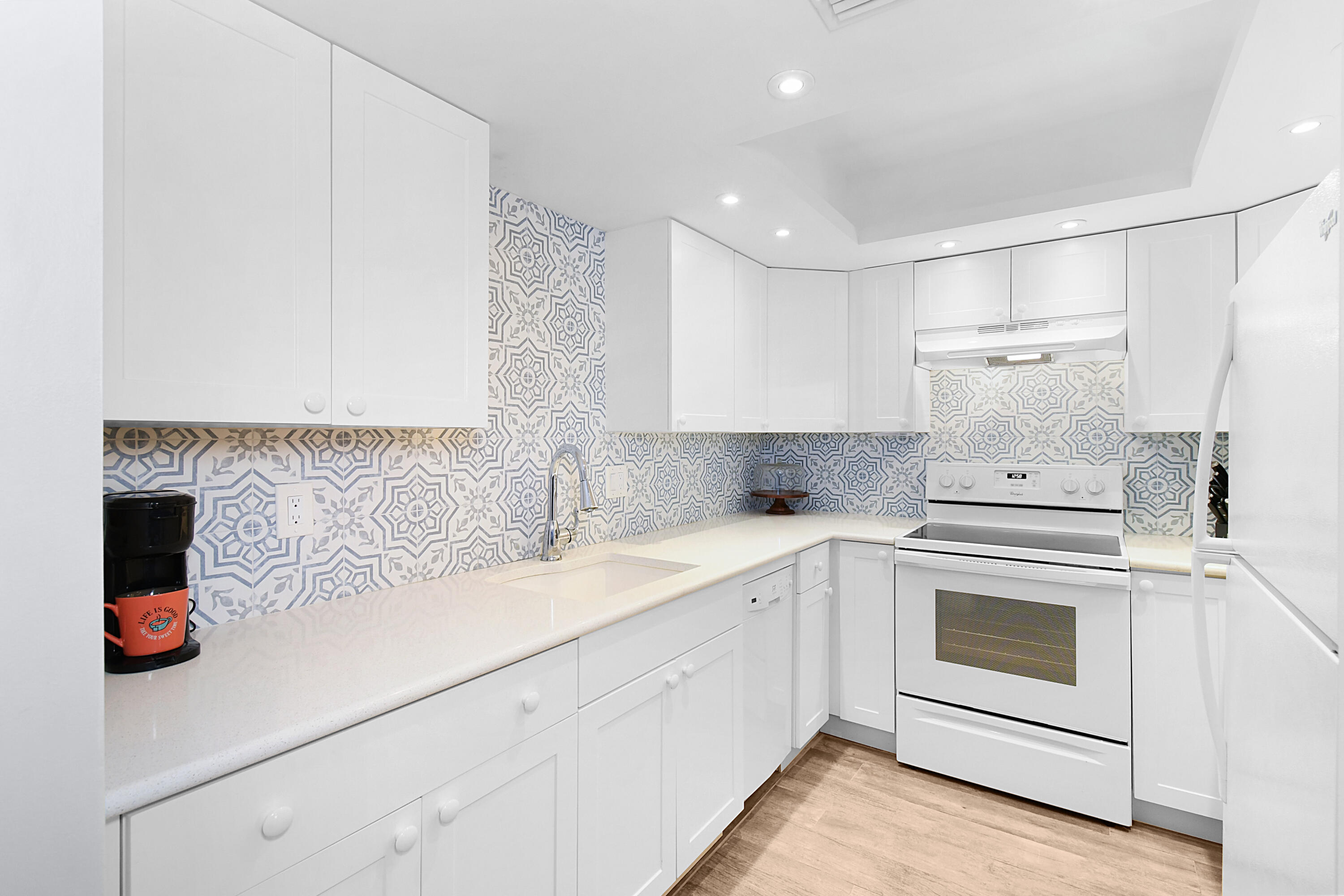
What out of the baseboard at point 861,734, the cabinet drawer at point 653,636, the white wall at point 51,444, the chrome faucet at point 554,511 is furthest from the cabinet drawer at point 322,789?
the baseboard at point 861,734

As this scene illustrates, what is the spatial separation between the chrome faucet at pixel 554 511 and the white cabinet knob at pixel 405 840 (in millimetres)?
1082

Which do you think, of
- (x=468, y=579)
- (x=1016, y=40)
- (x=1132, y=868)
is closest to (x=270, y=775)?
(x=468, y=579)

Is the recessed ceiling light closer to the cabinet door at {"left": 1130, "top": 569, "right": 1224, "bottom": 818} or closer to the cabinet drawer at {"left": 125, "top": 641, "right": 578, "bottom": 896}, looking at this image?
the cabinet drawer at {"left": 125, "top": 641, "right": 578, "bottom": 896}

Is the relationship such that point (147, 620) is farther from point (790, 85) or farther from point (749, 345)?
point (749, 345)

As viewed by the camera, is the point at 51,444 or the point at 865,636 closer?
the point at 51,444

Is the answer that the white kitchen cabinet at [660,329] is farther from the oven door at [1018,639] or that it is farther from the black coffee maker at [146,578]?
the black coffee maker at [146,578]

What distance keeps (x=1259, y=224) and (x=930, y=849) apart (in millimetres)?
2438

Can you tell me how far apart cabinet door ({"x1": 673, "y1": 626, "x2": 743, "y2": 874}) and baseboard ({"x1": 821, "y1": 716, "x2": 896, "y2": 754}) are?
34.8 inches

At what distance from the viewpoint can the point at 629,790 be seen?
1544mm

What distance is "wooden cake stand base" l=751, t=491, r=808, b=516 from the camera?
3.41 meters

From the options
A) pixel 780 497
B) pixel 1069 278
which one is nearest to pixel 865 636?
pixel 780 497

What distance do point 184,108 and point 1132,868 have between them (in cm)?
312

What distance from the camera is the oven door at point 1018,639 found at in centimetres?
216

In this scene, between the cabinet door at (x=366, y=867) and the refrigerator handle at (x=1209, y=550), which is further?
the refrigerator handle at (x=1209, y=550)
